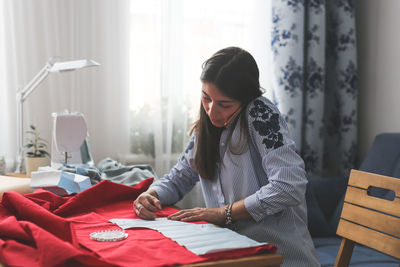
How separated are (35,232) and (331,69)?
2561mm

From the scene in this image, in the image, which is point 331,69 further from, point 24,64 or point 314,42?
point 24,64

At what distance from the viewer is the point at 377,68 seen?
281 centimetres

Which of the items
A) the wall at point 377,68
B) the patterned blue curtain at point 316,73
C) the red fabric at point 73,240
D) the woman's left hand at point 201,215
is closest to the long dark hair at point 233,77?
the woman's left hand at point 201,215

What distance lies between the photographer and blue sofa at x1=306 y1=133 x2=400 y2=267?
212 cm

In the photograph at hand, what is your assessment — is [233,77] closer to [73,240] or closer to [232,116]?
[232,116]

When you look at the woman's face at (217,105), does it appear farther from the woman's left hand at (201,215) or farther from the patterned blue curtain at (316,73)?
the patterned blue curtain at (316,73)

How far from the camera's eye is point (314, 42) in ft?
9.16

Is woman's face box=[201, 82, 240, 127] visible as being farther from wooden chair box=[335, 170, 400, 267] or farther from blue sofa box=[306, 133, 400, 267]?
blue sofa box=[306, 133, 400, 267]

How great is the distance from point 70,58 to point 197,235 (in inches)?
74.2

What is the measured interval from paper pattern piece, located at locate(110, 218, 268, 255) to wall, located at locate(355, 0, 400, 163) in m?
2.05

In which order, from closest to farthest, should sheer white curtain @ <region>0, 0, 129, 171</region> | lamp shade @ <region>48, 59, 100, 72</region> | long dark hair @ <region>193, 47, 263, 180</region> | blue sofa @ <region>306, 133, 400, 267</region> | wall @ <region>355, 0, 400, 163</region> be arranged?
long dark hair @ <region>193, 47, 263, 180</region>
lamp shade @ <region>48, 59, 100, 72</region>
blue sofa @ <region>306, 133, 400, 267</region>
sheer white curtain @ <region>0, 0, 129, 171</region>
wall @ <region>355, 0, 400, 163</region>

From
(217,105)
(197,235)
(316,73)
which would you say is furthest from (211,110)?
(316,73)

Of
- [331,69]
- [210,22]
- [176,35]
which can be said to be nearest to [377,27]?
[331,69]

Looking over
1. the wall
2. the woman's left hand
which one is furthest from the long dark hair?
the wall
